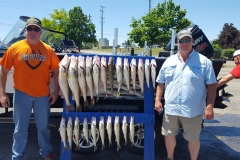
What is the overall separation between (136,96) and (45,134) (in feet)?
5.34

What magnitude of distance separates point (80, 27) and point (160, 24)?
509 inches

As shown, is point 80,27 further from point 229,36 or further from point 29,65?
point 29,65

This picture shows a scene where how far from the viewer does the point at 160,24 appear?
28.1 meters

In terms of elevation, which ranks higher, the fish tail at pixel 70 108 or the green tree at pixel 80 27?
the green tree at pixel 80 27

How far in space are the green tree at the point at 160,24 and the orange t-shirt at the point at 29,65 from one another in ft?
79.4

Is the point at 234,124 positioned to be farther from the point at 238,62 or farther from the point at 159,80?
the point at 159,80

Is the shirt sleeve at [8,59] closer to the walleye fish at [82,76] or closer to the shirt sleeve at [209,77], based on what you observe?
Answer: the walleye fish at [82,76]

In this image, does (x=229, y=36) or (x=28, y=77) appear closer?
(x=28, y=77)

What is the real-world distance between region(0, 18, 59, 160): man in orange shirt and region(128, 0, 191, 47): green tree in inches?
952

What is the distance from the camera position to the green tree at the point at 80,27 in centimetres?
3581

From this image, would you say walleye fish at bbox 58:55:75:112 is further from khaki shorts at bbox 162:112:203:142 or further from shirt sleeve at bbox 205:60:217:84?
shirt sleeve at bbox 205:60:217:84

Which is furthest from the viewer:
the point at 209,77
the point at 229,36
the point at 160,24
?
the point at 229,36

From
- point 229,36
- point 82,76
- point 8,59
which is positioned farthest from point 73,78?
point 229,36

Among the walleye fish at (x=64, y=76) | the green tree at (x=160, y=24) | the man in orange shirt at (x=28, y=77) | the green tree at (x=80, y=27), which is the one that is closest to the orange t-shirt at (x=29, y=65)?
the man in orange shirt at (x=28, y=77)
